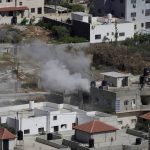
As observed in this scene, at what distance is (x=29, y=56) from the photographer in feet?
172

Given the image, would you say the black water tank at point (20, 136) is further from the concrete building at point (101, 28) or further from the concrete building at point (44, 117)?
the concrete building at point (101, 28)

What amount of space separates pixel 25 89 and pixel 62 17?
11.3 metres

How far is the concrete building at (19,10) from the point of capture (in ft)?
190

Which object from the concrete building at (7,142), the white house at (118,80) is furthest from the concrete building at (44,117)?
the concrete building at (7,142)

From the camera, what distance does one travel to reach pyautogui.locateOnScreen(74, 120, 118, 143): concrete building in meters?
37.8

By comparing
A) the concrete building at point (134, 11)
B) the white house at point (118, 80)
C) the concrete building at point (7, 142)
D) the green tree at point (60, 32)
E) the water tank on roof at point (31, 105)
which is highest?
the concrete building at point (134, 11)

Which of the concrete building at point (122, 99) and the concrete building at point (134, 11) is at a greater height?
the concrete building at point (134, 11)

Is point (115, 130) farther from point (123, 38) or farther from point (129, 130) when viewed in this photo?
point (123, 38)

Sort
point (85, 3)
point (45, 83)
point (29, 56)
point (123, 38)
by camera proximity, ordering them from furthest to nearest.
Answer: point (85, 3)
point (123, 38)
point (29, 56)
point (45, 83)

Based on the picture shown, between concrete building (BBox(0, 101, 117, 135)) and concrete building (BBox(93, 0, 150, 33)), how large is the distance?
55.4 feet

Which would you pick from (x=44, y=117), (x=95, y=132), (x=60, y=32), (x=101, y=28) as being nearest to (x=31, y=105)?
(x=44, y=117)

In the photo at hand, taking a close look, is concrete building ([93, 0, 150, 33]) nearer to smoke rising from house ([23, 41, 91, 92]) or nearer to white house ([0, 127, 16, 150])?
smoke rising from house ([23, 41, 91, 92])

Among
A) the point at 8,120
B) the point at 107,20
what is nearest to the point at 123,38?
the point at 107,20

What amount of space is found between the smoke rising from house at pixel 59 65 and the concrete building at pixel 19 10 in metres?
3.95
